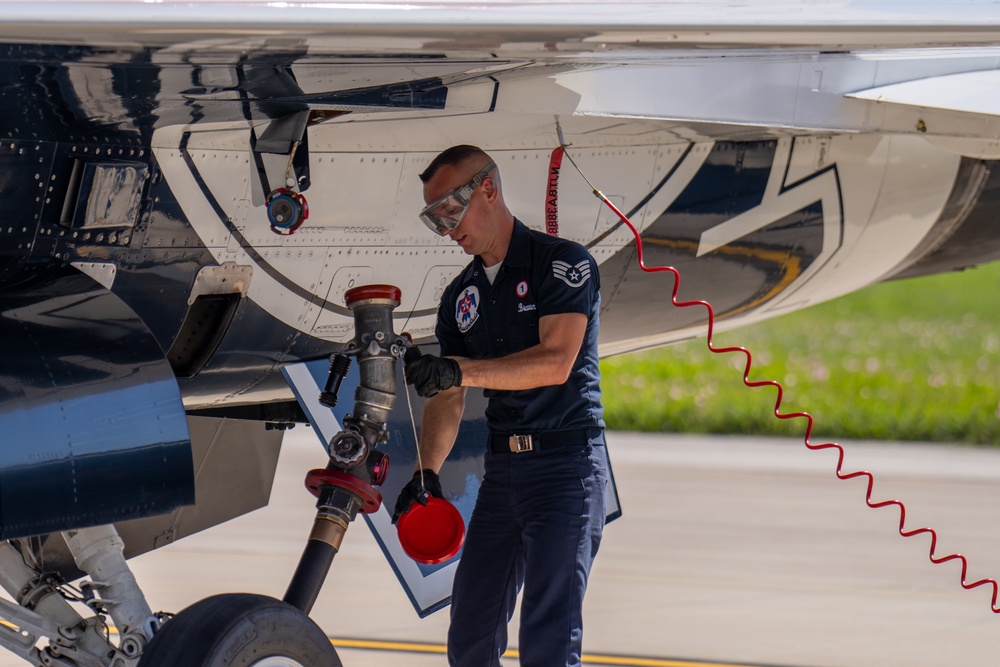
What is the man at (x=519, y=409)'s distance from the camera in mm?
4105

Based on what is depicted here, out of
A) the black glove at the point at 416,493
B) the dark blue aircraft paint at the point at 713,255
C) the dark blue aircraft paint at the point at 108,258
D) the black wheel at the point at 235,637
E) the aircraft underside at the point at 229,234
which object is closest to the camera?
the dark blue aircraft paint at the point at 108,258

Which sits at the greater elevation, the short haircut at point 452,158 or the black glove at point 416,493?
the short haircut at point 452,158

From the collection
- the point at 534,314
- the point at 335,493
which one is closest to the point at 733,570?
the point at 534,314

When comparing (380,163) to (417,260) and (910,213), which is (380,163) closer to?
(417,260)

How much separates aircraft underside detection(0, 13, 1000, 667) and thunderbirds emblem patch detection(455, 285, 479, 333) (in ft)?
0.98

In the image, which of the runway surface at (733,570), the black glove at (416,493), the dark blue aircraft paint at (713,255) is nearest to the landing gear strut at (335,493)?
the black glove at (416,493)

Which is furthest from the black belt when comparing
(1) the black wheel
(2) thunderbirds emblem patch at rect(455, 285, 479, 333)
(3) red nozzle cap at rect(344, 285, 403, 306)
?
(1) the black wheel

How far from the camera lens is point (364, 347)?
13.6 feet

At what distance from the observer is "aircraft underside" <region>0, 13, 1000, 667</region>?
3.60 metres

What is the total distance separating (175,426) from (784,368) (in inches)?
579

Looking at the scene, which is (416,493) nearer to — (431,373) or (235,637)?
(431,373)

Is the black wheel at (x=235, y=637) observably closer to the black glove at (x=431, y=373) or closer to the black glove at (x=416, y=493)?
the black glove at (x=416, y=493)

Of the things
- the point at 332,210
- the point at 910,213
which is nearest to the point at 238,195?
the point at 332,210

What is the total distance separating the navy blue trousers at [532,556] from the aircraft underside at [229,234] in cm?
47
